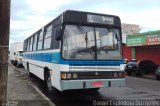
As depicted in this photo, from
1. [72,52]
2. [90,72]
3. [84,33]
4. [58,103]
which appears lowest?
[58,103]

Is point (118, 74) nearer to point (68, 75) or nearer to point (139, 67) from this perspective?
point (68, 75)

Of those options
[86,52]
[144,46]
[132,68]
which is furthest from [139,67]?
[86,52]

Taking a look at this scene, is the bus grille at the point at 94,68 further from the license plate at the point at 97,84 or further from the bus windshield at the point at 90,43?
the license plate at the point at 97,84

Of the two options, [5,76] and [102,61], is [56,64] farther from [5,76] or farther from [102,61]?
[5,76]

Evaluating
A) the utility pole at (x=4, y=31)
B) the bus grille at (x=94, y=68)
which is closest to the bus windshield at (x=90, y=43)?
the bus grille at (x=94, y=68)

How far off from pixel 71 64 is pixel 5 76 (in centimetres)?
382

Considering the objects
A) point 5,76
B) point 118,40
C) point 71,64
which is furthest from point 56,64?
point 5,76

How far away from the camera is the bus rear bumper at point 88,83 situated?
987cm

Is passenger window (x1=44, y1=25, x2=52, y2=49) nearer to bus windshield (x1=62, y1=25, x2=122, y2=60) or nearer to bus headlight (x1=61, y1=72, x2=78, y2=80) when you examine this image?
bus windshield (x1=62, y1=25, x2=122, y2=60)

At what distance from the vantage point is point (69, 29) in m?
10.2

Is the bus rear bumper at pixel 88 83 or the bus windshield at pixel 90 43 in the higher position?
the bus windshield at pixel 90 43

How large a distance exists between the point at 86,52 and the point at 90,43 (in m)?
0.35

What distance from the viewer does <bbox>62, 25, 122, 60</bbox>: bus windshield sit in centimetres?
1019

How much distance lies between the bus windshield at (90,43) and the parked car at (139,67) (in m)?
14.8
